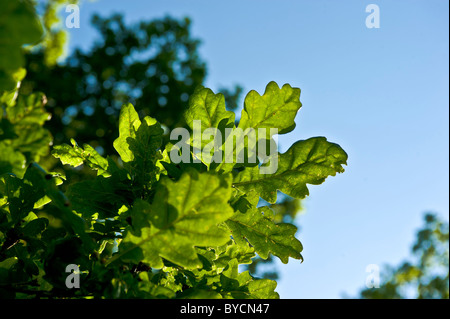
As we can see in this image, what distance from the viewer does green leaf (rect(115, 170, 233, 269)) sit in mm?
940

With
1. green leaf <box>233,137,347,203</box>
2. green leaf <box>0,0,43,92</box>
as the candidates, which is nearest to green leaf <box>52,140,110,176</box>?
green leaf <box>233,137,347,203</box>

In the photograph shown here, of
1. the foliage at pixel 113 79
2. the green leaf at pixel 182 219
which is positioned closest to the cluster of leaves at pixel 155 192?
the green leaf at pixel 182 219

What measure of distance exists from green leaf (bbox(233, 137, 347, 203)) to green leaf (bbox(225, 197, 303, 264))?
0.08 meters

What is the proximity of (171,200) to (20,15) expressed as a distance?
0.51 metres

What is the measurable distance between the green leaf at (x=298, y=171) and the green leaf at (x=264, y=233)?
8 cm

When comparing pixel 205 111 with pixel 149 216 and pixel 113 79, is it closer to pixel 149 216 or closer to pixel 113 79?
pixel 149 216

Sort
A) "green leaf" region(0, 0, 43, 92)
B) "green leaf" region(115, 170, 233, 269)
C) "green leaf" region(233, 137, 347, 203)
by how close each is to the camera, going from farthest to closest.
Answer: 1. "green leaf" region(233, 137, 347, 203)
2. "green leaf" region(115, 170, 233, 269)
3. "green leaf" region(0, 0, 43, 92)

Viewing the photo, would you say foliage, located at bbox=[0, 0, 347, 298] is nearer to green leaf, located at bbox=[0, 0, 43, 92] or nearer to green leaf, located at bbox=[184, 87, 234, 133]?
green leaf, located at bbox=[184, 87, 234, 133]

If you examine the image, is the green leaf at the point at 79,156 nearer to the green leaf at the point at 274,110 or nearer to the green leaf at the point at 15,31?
the green leaf at the point at 274,110

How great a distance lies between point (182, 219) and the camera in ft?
3.20

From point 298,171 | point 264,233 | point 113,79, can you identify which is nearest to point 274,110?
point 298,171

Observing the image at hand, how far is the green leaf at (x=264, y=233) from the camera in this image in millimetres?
1294
